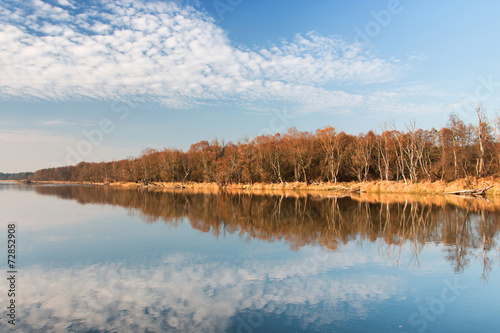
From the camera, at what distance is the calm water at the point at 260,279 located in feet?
18.2

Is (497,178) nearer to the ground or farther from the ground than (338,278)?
farther from the ground

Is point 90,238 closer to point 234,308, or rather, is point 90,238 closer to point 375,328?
point 234,308

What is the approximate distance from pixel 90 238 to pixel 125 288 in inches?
271

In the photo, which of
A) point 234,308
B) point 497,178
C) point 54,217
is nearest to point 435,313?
point 234,308

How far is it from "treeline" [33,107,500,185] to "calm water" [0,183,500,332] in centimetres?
2838

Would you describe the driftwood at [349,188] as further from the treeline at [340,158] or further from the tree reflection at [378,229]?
the tree reflection at [378,229]

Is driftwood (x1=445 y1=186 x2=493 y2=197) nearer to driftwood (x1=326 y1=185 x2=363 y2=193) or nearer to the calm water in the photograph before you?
driftwood (x1=326 y1=185 x2=363 y2=193)

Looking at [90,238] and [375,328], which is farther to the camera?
[90,238]

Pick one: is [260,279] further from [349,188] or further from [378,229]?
[349,188]

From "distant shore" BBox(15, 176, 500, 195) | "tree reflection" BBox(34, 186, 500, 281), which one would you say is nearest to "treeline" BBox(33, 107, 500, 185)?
"distant shore" BBox(15, 176, 500, 195)

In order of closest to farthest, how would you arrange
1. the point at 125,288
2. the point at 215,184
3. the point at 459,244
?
1. the point at 125,288
2. the point at 459,244
3. the point at 215,184

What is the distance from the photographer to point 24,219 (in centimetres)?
1803

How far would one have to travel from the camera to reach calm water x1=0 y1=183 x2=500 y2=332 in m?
5.54

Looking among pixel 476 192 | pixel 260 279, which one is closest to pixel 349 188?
pixel 476 192
